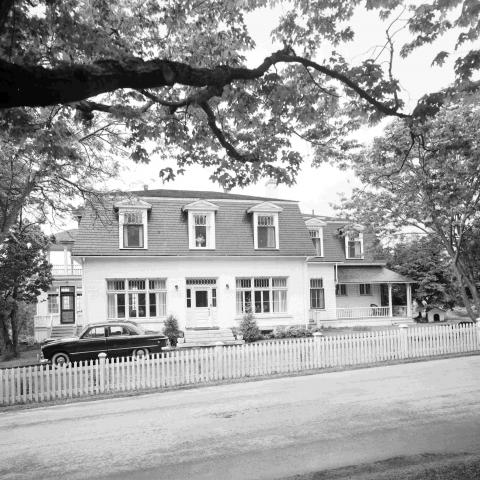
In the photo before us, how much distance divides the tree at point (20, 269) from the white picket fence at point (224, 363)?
38.0 feet

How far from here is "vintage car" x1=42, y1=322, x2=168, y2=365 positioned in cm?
1836

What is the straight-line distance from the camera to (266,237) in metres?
28.8

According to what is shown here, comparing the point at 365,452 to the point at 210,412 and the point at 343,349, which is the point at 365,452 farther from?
the point at 343,349

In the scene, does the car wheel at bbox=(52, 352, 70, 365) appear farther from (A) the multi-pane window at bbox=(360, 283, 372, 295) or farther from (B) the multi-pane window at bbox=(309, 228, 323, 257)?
(A) the multi-pane window at bbox=(360, 283, 372, 295)

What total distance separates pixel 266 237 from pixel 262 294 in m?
3.28

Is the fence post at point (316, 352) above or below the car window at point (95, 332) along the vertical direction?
below

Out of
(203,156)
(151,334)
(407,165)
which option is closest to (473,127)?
(407,165)

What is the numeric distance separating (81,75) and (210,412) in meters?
7.58

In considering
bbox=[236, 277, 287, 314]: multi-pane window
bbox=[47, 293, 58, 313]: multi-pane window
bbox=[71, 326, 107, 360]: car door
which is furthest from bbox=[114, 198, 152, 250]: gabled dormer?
bbox=[47, 293, 58, 313]: multi-pane window

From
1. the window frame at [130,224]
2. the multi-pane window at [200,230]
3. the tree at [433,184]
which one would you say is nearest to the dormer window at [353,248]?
the tree at [433,184]

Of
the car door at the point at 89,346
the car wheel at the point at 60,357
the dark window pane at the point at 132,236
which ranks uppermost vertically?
the dark window pane at the point at 132,236

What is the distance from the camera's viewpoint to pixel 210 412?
10.4m

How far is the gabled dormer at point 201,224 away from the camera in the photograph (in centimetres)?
2738

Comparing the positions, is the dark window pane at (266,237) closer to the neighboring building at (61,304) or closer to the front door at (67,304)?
the neighboring building at (61,304)
